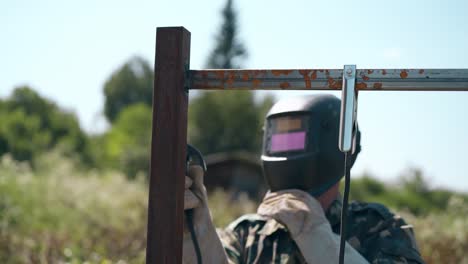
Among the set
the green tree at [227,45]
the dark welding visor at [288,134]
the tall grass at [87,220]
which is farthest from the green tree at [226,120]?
the dark welding visor at [288,134]

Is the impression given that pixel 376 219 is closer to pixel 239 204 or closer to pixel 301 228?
pixel 301 228

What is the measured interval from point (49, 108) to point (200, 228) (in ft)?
76.3

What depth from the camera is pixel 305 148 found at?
8.31ft

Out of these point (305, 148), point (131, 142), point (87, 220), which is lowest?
point (131, 142)

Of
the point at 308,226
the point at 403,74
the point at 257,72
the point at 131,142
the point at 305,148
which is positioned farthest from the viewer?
the point at 131,142

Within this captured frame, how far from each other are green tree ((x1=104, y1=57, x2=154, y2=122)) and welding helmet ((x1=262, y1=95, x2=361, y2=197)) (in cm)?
4413

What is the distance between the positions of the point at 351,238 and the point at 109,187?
9186 mm

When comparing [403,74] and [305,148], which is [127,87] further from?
[403,74]

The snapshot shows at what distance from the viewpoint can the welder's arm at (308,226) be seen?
210cm

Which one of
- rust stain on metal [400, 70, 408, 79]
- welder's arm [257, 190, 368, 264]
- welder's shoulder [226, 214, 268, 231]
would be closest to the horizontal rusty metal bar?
rust stain on metal [400, 70, 408, 79]

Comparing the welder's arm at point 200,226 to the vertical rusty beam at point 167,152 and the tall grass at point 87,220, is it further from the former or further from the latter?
the tall grass at point 87,220

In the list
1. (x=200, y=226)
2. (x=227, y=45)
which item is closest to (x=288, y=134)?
(x=200, y=226)

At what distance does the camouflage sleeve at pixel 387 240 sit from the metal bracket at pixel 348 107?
2.91ft

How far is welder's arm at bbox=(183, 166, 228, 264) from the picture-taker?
1.82 meters
